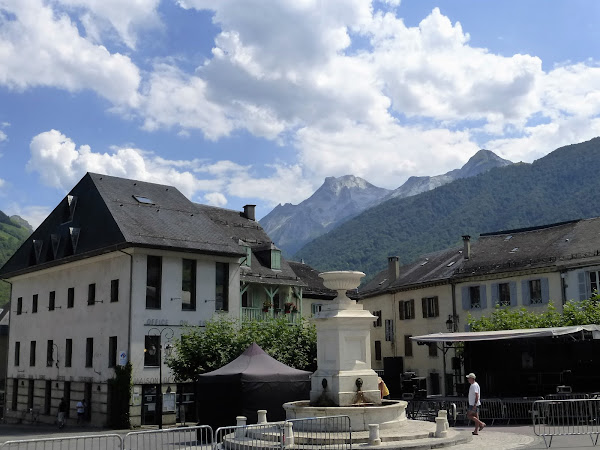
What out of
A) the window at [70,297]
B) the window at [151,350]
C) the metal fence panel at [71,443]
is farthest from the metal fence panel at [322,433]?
the window at [70,297]

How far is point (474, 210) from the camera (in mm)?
126750

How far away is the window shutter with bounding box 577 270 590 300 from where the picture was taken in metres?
36.1

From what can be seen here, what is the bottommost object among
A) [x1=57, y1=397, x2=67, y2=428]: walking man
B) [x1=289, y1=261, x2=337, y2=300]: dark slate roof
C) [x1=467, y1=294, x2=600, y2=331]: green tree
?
[x1=57, y1=397, x2=67, y2=428]: walking man

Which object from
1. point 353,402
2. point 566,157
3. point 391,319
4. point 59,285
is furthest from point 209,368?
point 566,157

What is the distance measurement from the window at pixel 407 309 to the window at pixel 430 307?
4.35 feet

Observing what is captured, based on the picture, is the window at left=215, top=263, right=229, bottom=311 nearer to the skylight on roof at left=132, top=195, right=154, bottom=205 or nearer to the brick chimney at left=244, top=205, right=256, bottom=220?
the skylight on roof at left=132, top=195, right=154, bottom=205

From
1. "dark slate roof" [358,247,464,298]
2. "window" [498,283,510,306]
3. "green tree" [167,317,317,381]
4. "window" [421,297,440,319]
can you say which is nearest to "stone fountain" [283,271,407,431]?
"green tree" [167,317,317,381]

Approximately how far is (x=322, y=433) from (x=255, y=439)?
1637 millimetres

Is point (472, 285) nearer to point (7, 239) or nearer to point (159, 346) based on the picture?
point (159, 346)

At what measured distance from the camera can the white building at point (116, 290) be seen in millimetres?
30703

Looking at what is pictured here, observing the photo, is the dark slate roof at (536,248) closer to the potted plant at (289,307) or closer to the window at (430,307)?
the window at (430,307)

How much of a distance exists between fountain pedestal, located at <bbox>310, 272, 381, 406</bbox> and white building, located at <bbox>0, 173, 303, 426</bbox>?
593 inches

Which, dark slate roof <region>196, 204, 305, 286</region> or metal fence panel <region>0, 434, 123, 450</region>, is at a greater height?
dark slate roof <region>196, 204, 305, 286</region>

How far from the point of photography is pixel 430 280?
4525 cm
